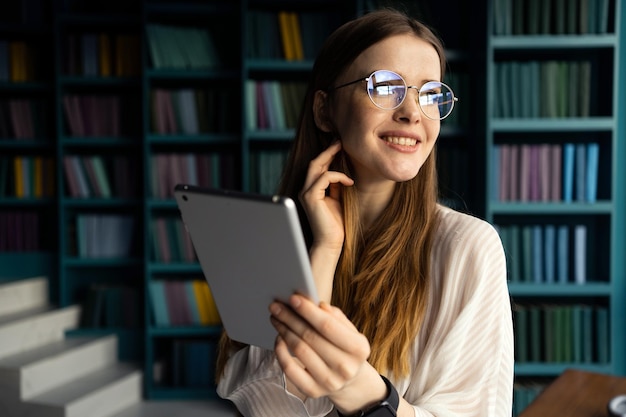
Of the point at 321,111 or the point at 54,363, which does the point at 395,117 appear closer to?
the point at 321,111

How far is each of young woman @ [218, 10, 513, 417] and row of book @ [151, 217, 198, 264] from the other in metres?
2.56

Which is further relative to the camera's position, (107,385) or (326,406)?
(107,385)

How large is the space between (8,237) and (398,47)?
3.77 m

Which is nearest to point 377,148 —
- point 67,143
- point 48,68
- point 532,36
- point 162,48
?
point 532,36

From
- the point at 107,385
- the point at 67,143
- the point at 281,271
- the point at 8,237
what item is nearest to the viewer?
the point at 281,271

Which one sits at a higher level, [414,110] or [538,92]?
[538,92]

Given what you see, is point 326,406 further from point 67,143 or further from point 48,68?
point 48,68

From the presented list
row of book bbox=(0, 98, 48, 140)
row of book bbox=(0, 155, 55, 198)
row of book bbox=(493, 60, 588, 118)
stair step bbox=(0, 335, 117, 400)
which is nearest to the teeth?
row of book bbox=(493, 60, 588, 118)

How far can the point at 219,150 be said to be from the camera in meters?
3.95

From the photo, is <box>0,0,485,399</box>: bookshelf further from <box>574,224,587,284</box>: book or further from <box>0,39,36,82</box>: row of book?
<box>574,224,587,284</box>: book

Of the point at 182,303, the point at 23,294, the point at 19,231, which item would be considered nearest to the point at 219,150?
the point at 182,303

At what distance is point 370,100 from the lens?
3.51 ft

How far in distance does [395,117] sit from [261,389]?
0.55 meters

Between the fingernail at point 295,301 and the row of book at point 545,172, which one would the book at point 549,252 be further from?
the fingernail at point 295,301
